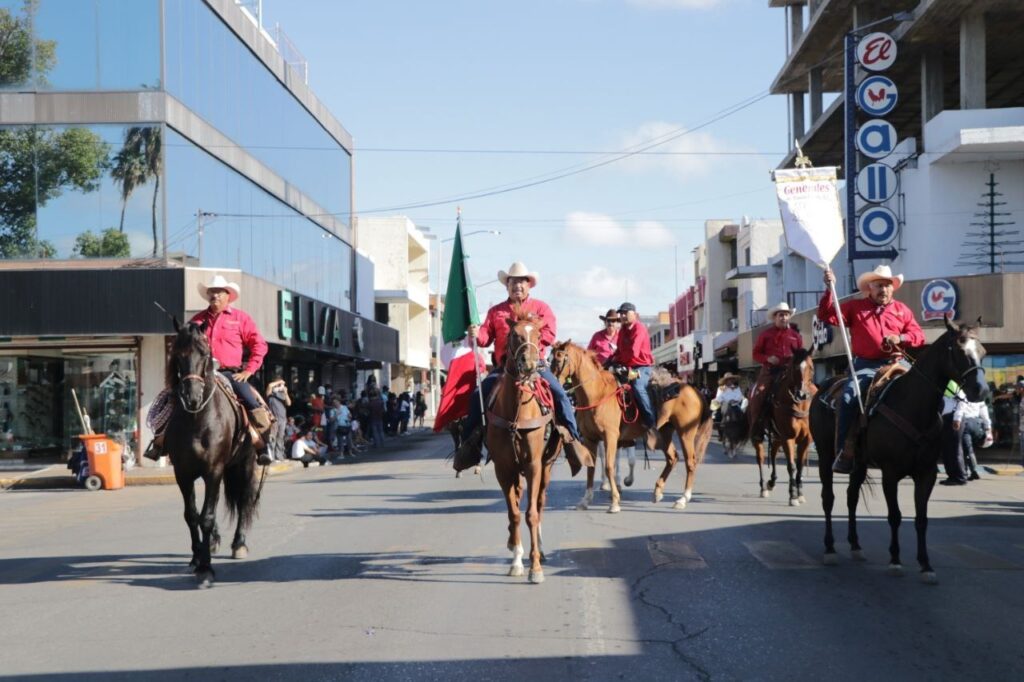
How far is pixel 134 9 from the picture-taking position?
28.1m

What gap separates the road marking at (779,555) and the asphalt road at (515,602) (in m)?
0.05

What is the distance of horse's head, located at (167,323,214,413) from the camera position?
984 cm

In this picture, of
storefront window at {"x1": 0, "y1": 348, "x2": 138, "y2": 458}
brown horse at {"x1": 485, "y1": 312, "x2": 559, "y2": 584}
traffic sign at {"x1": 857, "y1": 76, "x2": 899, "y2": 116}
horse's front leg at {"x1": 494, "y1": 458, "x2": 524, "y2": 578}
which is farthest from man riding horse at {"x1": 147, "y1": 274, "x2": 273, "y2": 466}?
traffic sign at {"x1": 857, "y1": 76, "x2": 899, "y2": 116}

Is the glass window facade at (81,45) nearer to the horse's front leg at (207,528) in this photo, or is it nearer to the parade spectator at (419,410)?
the horse's front leg at (207,528)

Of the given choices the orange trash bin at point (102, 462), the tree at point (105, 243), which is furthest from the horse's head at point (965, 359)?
the tree at point (105, 243)

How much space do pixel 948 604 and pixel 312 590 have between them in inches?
194

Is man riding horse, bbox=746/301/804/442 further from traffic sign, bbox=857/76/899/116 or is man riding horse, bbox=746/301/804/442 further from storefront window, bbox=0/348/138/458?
traffic sign, bbox=857/76/899/116

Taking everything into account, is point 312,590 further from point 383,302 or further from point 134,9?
point 383,302

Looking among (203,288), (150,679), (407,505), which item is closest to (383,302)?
(407,505)

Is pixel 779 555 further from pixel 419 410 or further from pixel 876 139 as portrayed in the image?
pixel 419 410

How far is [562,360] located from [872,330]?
3.45 metres

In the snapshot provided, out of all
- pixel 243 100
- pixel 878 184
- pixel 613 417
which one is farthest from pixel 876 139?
pixel 613 417

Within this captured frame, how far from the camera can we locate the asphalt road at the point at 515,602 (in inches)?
266

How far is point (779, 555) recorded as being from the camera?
10812 millimetres
